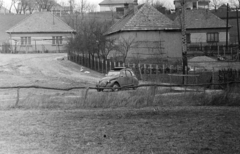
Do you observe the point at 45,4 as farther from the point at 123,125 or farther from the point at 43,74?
the point at 123,125

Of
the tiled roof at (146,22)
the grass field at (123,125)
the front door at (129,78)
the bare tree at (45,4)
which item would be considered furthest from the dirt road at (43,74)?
the bare tree at (45,4)

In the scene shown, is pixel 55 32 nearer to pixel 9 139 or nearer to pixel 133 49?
pixel 133 49

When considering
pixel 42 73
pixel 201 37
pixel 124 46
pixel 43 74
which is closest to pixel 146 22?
pixel 124 46

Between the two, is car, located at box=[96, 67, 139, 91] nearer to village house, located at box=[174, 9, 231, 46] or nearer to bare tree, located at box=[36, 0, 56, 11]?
village house, located at box=[174, 9, 231, 46]

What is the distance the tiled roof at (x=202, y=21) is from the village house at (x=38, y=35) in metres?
19.7

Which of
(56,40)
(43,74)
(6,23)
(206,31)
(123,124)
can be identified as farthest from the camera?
(6,23)

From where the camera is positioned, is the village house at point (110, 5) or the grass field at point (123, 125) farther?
the village house at point (110, 5)

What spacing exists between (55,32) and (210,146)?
5963 cm

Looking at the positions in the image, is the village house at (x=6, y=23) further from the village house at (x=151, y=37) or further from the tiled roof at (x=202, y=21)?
the village house at (x=151, y=37)

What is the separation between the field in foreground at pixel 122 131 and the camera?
10.4 metres

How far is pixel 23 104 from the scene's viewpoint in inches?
730

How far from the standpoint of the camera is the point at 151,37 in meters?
49.2

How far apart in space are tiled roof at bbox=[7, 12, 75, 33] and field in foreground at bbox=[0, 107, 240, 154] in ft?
167

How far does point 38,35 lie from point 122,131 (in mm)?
56803
